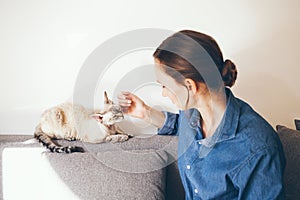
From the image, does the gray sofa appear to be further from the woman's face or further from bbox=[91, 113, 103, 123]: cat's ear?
the woman's face

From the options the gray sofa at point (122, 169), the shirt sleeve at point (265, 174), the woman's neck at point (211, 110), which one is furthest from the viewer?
the gray sofa at point (122, 169)

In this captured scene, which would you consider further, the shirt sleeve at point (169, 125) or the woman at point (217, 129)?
the shirt sleeve at point (169, 125)

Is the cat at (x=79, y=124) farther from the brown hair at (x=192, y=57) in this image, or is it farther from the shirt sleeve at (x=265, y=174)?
the shirt sleeve at (x=265, y=174)

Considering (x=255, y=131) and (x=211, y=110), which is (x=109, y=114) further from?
(x=255, y=131)

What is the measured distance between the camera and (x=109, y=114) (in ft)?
4.62

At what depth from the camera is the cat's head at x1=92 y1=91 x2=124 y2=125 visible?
140cm

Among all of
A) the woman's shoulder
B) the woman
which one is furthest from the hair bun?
the woman's shoulder

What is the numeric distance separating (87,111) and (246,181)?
76 cm

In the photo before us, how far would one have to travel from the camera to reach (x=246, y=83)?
150 cm

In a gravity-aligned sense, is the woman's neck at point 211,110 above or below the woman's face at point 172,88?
below

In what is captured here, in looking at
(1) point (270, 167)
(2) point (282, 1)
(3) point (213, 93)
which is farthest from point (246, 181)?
(2) point (282, 1)

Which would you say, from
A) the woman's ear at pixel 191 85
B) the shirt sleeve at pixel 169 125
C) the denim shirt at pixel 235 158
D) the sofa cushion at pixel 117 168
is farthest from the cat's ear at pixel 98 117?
the woman's ear at pixel 191 85

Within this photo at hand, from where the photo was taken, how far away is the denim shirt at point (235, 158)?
3.04 ft

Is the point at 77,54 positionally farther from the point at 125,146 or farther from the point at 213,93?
the point at 213,93
